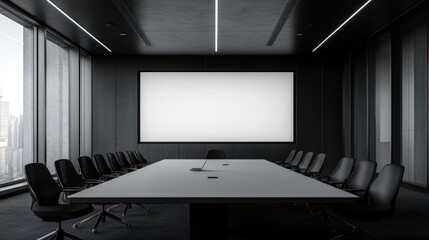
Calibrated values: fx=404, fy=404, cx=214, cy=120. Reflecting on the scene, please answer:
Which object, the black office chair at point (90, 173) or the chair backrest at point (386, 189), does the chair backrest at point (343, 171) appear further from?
the black office chair at point (90, 173)

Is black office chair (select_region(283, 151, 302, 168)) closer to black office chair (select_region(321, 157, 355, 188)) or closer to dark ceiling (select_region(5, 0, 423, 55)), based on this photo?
black office chair (select_region(321, 157, 355, 188))

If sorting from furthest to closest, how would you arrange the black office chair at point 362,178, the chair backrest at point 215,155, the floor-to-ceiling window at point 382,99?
the floor-to-ceiling window at point 382,99 → the chair backrest at point 215,155 → the black office chair at point 362,178

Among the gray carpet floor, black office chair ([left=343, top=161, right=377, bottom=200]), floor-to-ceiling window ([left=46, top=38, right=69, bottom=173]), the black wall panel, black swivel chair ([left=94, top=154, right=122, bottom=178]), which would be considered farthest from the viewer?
the black wall panel

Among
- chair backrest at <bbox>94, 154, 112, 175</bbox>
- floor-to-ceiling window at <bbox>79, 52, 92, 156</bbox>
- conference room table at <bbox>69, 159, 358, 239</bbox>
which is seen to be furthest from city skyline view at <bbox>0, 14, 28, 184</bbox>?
conference room table at <bbox>69, 159, 358, 239</bbox>

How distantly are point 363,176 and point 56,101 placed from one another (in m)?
6.77

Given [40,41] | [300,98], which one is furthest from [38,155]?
[300,98]

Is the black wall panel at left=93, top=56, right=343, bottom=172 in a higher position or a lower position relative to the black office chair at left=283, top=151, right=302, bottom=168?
higher

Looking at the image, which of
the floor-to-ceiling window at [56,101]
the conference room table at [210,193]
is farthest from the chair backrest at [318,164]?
the floor-to-ceiling window at [56,101]

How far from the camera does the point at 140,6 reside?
6.11m

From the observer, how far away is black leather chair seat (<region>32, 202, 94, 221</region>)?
3326 millimetres

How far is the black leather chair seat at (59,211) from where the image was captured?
3326mm

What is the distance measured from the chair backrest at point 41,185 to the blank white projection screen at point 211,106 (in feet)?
20.9

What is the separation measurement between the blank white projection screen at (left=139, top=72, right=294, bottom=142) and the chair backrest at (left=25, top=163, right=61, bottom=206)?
6.37m

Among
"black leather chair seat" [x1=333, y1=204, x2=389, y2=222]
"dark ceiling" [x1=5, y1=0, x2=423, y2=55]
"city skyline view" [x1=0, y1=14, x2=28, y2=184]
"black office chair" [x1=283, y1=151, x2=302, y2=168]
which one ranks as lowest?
"black leather chair seat" [x1=333, y1=204, x2=389, y2=222]
